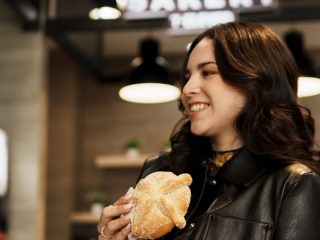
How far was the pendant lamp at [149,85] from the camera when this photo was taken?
5.11 meters

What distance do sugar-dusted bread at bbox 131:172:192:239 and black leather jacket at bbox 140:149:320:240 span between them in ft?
0.37

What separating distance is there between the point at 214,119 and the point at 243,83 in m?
0.14

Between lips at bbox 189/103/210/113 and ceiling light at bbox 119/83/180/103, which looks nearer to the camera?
lips at bbox 189/103/210/113

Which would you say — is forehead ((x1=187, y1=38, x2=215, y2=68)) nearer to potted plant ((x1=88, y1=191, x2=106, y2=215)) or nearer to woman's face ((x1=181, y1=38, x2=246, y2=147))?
woman's face ((x1=181, y1=38, x2=246, y2=147))

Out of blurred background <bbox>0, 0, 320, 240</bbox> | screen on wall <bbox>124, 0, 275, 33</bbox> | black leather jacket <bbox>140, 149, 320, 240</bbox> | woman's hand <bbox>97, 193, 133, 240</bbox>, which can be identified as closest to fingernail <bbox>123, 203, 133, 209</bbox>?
woman's hand <bbox>97, 193, 133, 240</bbox>

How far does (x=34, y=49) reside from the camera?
5648 millimetres

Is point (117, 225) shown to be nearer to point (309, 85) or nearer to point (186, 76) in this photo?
point (186, 76)

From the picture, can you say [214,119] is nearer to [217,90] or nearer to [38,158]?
[217,90]

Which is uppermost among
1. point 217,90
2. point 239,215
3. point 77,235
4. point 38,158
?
point 217,90

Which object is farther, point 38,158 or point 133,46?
point 133,46

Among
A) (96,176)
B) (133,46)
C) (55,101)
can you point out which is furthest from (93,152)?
(133,46)

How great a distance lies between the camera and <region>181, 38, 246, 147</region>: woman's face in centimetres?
180

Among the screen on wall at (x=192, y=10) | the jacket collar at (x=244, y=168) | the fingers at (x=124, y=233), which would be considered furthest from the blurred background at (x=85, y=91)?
the fingers at (x=124, y=233)

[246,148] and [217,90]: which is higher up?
[217,90]
